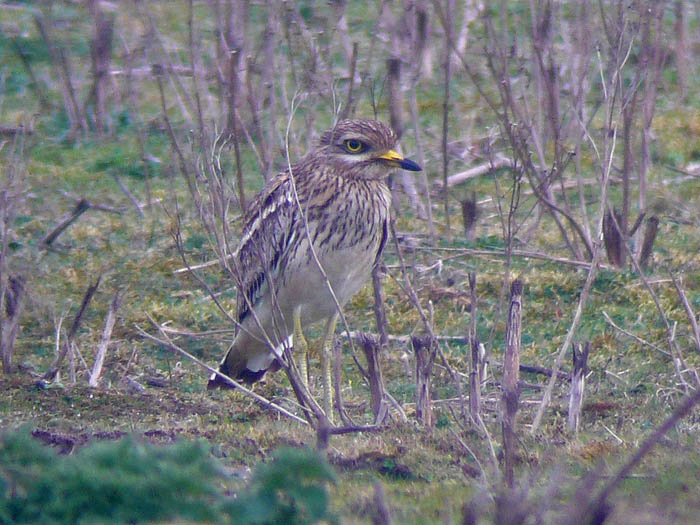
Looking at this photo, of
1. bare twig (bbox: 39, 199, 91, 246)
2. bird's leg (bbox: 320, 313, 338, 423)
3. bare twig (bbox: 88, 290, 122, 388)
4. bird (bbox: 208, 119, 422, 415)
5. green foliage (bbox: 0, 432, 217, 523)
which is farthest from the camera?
bare twig (bbox: 39, 199, 91, 246)

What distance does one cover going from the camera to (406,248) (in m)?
8.26

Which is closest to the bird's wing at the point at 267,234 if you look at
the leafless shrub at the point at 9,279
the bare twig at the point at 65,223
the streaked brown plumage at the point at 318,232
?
the streaked brown plumage at the point at 318,232

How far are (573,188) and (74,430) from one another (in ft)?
17.2

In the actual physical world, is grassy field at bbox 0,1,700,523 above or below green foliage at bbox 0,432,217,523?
below

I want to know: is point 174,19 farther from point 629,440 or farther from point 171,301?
point 629,440

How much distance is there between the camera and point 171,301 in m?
7.78

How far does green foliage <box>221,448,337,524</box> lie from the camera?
3104mm

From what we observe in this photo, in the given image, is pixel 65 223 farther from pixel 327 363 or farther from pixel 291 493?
pixel 291 493

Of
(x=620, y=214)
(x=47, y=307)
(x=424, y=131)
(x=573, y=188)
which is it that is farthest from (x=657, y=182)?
(x=47, y=307)

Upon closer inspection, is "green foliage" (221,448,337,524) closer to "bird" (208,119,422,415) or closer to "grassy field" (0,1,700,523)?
"grassy field" (0,1,700,523)

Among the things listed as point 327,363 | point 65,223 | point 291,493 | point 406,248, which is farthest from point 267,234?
point 291,493

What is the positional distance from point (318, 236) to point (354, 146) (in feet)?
1.92

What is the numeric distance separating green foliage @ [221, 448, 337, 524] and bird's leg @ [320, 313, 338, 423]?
97.2 inches

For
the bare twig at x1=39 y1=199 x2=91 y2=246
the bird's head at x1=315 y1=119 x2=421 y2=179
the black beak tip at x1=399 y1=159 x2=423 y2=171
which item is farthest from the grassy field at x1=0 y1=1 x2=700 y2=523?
the black beak tip at x1=399 y1=159 x2=423 y2=171
